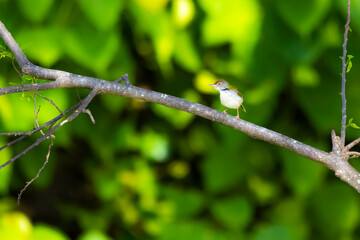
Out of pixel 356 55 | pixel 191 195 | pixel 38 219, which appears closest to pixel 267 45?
pixel 356 55

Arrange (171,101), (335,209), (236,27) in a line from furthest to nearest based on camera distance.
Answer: (335,209)
(236,27)
(171,101)

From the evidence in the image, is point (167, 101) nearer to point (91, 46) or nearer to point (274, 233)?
point (91, 46)

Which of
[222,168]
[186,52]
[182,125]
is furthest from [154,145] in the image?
[186,52]

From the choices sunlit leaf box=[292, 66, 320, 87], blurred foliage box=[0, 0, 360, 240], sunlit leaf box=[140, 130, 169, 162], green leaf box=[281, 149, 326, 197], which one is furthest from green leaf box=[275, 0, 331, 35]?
sunlit leaf box=[140, 130, 169, 162]

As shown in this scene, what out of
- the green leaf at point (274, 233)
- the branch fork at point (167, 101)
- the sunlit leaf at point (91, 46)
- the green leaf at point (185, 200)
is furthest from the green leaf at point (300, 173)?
the branch fork at point (167, 101)

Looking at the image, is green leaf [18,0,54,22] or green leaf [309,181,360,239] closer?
green leaf [18,0,54,22]

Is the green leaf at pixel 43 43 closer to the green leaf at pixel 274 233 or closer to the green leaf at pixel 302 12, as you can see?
the green leaf at pixel 302 12

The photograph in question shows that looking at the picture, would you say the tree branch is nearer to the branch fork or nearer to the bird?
the branch fork
